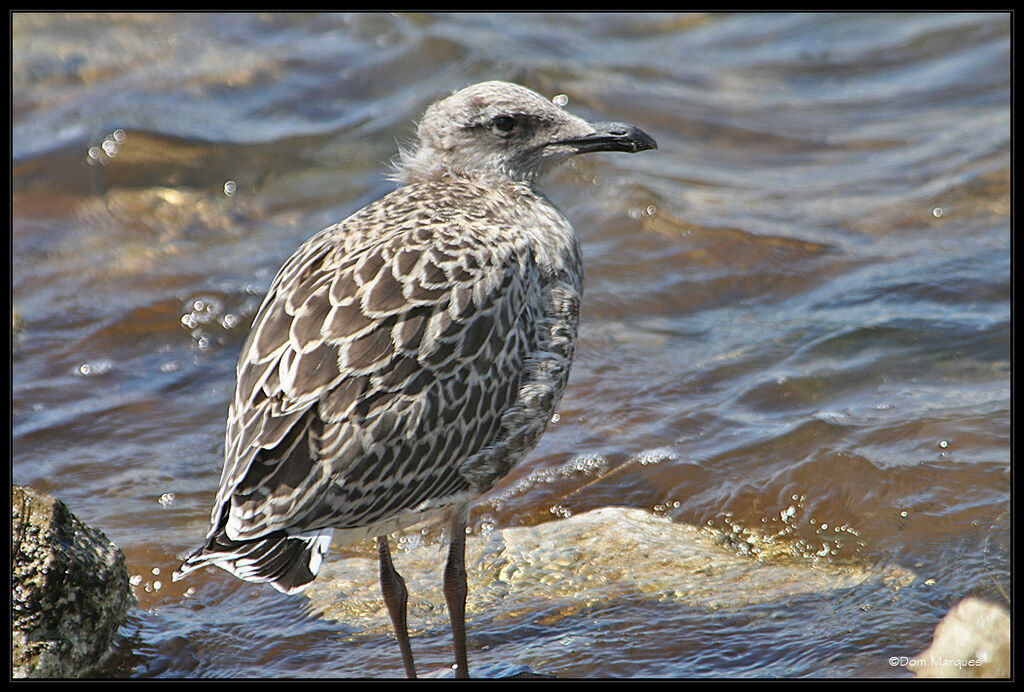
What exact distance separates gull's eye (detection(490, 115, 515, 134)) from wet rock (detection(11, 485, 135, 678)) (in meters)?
2.64

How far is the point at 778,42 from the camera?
1256 cm

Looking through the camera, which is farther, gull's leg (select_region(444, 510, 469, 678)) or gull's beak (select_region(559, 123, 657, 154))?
gull's beak (select_region(559, 123, 657, 154))

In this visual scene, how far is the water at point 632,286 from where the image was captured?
17.4 feet

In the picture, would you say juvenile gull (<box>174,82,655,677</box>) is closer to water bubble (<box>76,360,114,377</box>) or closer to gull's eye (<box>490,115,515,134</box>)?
gull's eye (<box>490,115,515,134</box>)

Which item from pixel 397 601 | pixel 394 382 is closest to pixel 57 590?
pixel 397 601

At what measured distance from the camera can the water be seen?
529cm

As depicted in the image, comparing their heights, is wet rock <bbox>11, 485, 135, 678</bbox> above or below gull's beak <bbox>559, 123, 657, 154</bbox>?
below

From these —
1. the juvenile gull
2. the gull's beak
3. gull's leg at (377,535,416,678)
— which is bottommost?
gull's leg at (377,535,416,678)

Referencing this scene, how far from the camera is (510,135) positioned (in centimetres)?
573

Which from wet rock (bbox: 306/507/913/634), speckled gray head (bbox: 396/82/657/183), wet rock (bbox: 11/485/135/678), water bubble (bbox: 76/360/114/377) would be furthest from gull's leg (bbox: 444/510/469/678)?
water bubble (bbox: 76/360/114/377)

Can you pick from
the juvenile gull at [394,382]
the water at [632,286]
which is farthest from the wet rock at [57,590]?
the juvenile gull at [394,382]

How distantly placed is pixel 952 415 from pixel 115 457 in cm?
480

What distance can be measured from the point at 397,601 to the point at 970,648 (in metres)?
2.33

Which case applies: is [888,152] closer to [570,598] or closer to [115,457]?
[570,598]
